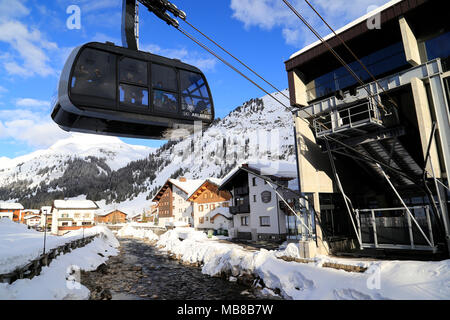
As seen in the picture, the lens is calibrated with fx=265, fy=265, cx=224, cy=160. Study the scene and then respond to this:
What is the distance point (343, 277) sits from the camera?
41.7 ft

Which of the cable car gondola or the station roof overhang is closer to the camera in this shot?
the cable car gondola

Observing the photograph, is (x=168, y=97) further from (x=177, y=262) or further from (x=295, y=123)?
(x=177, y=262)

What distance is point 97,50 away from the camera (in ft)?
23.9

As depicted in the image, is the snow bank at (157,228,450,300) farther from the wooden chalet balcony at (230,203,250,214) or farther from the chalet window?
the wooden chalet balcony at (230,203,250,214)

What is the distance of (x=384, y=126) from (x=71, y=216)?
76671 mm

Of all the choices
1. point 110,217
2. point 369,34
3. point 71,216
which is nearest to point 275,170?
point 369,34

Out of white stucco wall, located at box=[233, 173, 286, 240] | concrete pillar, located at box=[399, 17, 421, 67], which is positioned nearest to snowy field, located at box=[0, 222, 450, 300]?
concrete pillar, located at box=[399, 17, 421, 67]

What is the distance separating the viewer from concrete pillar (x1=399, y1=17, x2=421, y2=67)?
15.2m

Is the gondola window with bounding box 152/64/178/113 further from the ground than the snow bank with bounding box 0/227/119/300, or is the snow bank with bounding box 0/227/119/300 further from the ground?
the gondola window with bounding box 152/64/178/113

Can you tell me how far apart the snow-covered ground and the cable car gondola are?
9.56 metres

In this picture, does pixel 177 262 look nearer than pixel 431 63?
No
